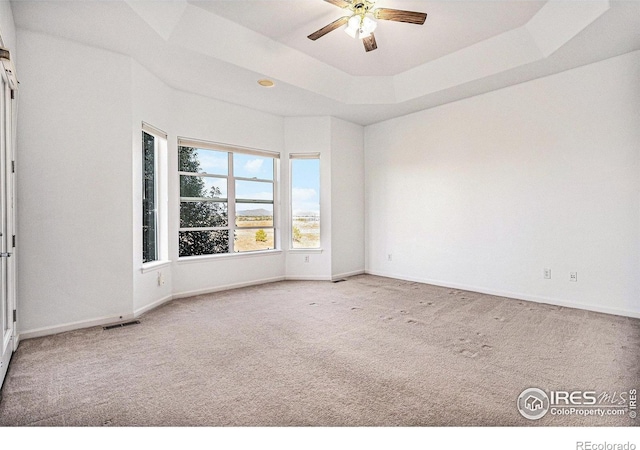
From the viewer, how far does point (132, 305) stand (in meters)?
3.54

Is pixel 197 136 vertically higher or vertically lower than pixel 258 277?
higher

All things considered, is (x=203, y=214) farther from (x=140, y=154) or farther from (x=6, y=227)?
(x=6, y=227)

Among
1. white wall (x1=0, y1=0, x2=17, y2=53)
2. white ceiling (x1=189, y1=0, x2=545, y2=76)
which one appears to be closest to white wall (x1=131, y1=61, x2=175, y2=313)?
white wall (x1=0, y1=0, x2=17, y2=53)

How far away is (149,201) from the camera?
4.10 meters

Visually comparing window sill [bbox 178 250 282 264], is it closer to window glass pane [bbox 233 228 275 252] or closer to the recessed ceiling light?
window glass pane [bbox 233 228 275 252]

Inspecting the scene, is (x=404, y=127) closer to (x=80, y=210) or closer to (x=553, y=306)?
(x=553, y=306)

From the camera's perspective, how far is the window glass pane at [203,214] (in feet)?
15.1

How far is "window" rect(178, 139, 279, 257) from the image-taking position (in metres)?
4.63

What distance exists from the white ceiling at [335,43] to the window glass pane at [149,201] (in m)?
0.88

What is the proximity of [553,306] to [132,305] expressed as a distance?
4790mm

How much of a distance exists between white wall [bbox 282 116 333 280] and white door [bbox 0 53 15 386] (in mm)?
3472

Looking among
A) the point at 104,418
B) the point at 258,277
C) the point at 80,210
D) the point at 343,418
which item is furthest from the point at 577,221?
the point at 80,210

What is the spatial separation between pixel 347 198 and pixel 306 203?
75cm

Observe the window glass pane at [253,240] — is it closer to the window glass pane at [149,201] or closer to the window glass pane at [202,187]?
the window glass pane at [202,187]
